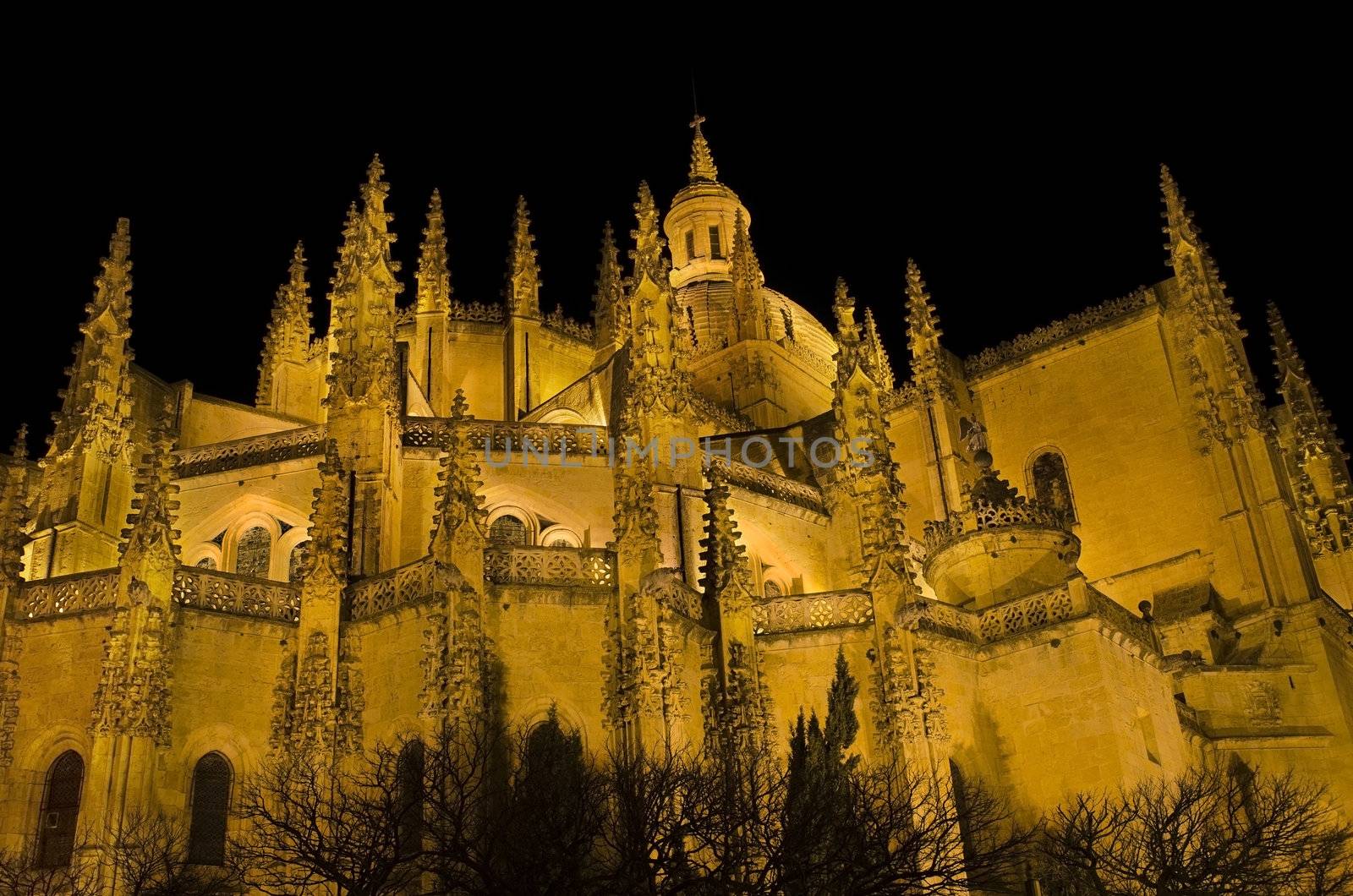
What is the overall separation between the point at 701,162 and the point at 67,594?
38.7m

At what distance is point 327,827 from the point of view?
23000mm

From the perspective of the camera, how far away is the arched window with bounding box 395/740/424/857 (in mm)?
20047

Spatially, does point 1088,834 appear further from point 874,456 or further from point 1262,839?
point 874,456

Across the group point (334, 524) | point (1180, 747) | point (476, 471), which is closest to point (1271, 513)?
point (1180, 747)

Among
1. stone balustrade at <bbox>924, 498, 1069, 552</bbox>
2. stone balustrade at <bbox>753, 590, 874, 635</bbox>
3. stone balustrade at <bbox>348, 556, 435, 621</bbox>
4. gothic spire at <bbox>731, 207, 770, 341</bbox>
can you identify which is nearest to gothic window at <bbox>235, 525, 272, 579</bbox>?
stone balustrade at <bbox>348, 556, 435, 621</bbox>

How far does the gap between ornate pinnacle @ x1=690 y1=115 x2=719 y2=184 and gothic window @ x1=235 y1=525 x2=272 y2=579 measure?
103ft

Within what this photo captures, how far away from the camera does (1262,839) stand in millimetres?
24109

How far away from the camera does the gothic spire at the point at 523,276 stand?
46.5 metres

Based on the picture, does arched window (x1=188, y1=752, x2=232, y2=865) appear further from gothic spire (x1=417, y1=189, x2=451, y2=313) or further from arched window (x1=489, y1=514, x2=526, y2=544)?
gothic spire (x1=417, y1=189, x2=451, y2=313)

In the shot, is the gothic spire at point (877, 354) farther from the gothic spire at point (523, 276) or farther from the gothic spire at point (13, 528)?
the gothic spire at point (13, 528)

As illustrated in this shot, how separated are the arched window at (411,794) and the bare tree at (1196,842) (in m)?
9.29

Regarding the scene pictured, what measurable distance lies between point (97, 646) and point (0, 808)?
9.89 ft

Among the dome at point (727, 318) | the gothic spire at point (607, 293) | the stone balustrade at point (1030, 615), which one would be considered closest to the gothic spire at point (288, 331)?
the gothic spire at point (607, 293)

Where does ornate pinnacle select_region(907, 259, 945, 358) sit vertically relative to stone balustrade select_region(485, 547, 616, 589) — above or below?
above
